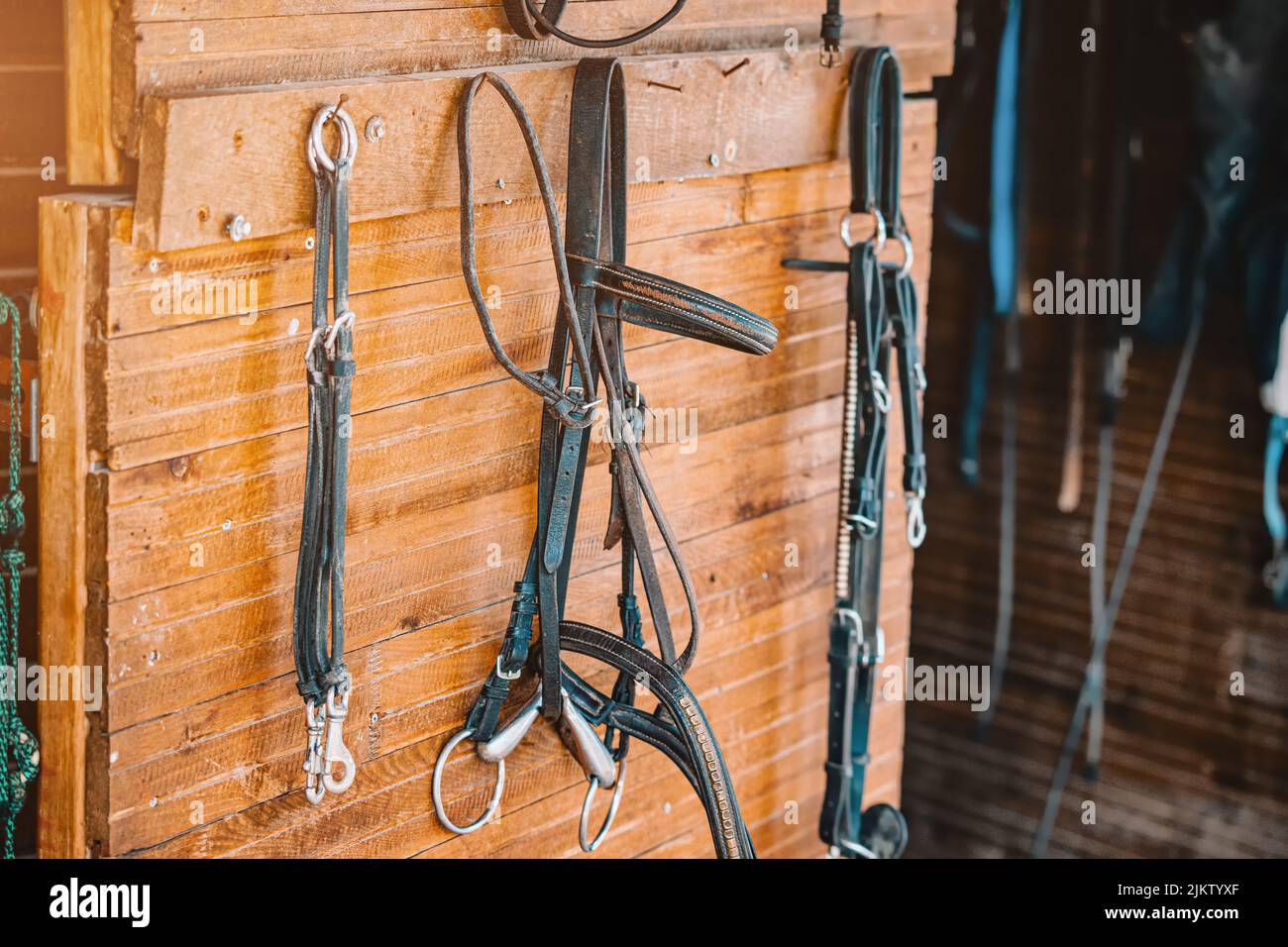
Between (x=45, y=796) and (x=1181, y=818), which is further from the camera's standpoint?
(x=1181, y=818)

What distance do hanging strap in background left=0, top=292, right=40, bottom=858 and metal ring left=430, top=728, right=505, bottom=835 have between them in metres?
0.41

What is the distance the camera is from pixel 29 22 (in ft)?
4.63

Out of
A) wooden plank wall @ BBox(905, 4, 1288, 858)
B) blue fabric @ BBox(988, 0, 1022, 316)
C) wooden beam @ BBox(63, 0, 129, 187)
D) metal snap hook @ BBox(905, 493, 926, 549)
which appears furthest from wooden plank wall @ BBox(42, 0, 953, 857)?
wooden plank wall @ BBox(905, 4, 1288, 858)

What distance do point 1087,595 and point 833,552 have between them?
5.41 ft

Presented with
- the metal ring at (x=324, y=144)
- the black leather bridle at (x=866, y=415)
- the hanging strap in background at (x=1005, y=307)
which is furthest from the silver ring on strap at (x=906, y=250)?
the hanging strap in background at (x=1005, y=307)

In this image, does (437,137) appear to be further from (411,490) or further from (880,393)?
(880,393)

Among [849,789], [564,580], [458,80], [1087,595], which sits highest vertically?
[458,80]

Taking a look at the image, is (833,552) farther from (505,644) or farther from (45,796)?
(45,796)

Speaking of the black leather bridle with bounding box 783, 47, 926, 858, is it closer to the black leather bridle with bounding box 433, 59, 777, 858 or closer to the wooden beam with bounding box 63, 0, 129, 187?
the black leather bridle with bounding box 433, 59, 777, 858

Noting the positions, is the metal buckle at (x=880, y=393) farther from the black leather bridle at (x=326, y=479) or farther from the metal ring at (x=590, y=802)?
the black leather bridle at (x=326, y=479)

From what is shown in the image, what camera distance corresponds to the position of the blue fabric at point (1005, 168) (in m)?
3.31

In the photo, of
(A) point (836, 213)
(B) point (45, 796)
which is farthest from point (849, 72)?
(B) point (45, 796)

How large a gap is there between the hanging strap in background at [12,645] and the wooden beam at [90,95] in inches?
8.7

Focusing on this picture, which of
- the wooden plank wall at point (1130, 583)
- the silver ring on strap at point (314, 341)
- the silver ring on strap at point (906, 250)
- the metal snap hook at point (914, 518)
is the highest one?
the silver ring on strap at point (906, 250)
